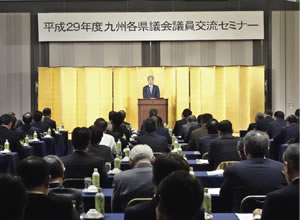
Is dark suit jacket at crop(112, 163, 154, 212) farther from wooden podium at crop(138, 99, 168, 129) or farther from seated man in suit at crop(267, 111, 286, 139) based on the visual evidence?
wooden podium at crop(138, 99, 168, 129)

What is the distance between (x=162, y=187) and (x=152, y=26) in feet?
41.0

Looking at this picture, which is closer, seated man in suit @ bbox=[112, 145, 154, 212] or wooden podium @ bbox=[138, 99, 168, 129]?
seated man in suit @ bbox=[112, 145, 154, 212]

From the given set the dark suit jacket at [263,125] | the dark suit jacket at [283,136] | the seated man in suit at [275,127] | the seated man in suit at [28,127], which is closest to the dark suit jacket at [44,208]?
the dark suit jacket at [283,136]

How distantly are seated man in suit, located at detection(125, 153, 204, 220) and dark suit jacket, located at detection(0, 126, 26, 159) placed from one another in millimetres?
5209

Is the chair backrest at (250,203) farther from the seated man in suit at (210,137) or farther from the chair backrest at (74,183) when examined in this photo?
the seated man in suit at (210,137)

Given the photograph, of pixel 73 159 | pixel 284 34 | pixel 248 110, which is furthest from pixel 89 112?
pixel 73 159

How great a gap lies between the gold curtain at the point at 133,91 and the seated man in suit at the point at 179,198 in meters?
12.4

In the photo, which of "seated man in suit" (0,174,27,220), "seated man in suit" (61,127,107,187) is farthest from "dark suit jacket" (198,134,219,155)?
"seated man in suit" (0,174,27,220)

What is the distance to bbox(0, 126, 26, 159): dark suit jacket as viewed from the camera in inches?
310

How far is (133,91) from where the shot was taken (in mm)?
14461

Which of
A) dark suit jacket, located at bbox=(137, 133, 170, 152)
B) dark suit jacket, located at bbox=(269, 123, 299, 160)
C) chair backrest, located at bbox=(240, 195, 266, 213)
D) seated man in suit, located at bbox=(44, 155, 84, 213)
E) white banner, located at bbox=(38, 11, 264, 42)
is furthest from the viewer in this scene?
white banner, located at bbox=(38, 11, 264, 42)

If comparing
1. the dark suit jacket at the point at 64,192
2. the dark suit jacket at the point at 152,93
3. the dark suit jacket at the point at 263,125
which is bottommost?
the dark suit jacket at the point at 64,192

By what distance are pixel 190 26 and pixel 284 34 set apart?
255 cm

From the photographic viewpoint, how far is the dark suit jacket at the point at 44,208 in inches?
108
